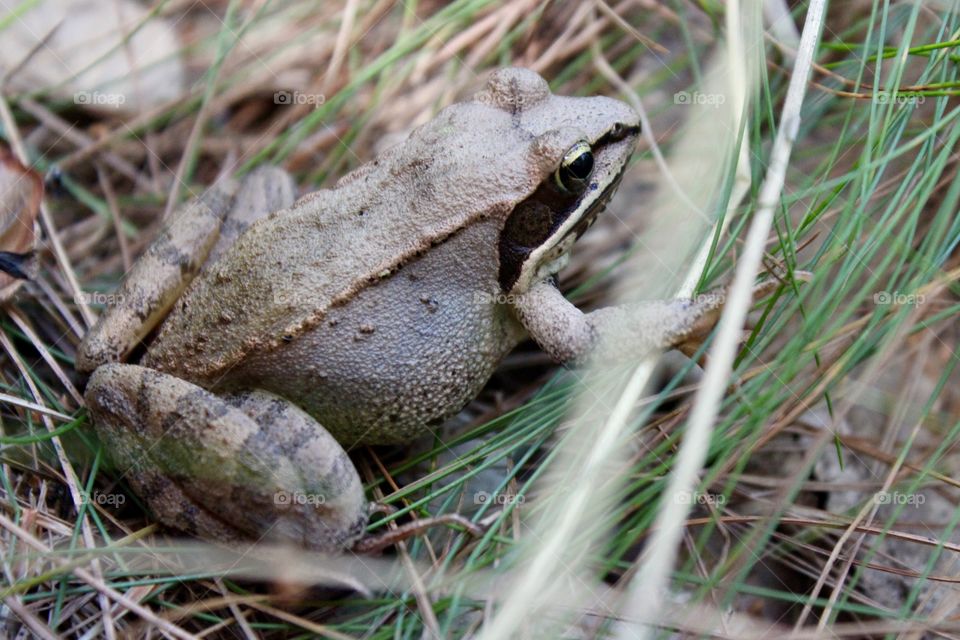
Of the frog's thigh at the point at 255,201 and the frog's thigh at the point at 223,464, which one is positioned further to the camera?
the frog's thigh at the point at 255,201

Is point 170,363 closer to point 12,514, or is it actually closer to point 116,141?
point 12,514

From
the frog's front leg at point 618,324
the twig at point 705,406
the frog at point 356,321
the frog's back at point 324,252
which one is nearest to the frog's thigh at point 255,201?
the frog at point 356,321

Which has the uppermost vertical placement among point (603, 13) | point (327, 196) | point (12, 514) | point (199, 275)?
point (603, 13)

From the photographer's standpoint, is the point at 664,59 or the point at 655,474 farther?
the point at 664,59

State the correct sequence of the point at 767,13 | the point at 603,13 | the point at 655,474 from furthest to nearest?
the point at 603,13 < the point at 767,13 < the point at 655,474

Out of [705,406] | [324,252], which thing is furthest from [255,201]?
[705,406]

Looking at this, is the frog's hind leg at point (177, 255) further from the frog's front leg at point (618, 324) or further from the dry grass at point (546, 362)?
the frog's front leg at point (618, 324)

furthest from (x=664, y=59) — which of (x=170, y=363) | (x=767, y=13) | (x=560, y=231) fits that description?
(x=170, y=363)
